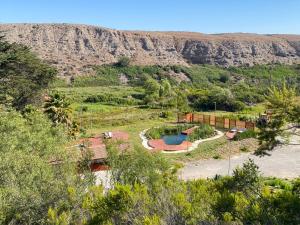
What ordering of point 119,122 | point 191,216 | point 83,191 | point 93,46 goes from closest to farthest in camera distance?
point 191,216
point 83,191
point 119,122
point 93,46

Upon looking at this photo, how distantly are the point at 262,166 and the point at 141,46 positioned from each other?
417 ft

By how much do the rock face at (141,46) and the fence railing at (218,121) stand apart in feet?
261

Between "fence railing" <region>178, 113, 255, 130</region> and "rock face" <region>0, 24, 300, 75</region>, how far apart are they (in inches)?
3131

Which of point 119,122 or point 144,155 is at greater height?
point 144,155

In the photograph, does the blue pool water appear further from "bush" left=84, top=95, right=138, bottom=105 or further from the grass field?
"bush" left=84, top=95, right=138, bottom=105

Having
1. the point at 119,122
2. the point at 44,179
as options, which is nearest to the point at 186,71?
the point at 119,122

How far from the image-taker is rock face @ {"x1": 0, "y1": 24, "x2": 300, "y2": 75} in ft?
481

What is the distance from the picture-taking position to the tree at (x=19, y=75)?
37.5m

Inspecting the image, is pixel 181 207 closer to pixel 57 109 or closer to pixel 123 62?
pixel 57 109

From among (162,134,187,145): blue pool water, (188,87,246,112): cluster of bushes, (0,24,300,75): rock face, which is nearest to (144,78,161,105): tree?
(188,87,246,112): cluster of bushes

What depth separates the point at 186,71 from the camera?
13162 cm

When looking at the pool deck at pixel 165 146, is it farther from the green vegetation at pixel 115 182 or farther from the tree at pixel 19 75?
the tree at pixel 19 75

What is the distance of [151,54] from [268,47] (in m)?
52.2

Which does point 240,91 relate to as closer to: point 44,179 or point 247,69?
point 247,69
